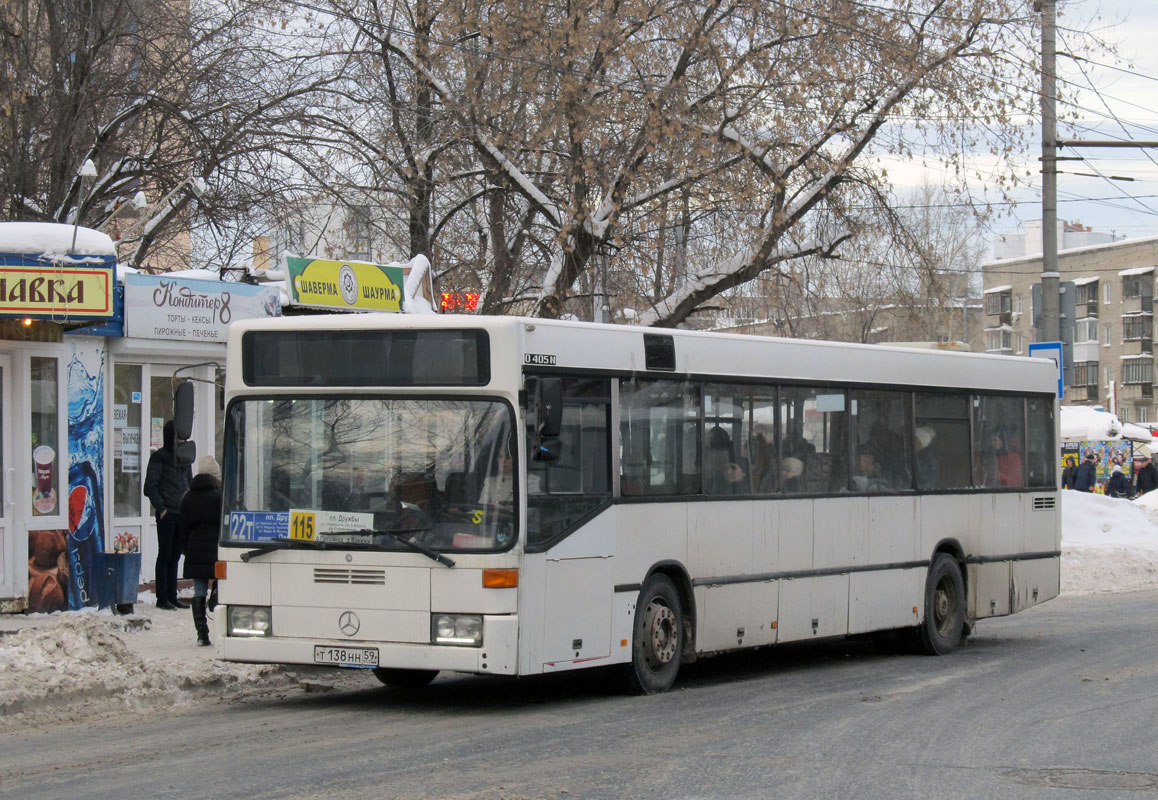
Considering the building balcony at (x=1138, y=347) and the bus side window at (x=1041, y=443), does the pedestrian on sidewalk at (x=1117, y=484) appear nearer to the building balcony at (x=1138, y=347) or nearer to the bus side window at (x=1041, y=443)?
the bus side window at (x=1041, y=443)

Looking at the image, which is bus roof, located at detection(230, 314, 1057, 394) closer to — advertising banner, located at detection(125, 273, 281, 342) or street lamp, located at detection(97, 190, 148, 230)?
advertising banner, located at detection(125, 273, 281, 342)

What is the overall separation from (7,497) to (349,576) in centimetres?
646

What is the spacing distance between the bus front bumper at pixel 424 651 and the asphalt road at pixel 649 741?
1.18ft

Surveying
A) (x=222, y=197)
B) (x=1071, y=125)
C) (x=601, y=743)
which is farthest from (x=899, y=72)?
(x=601, y=743)

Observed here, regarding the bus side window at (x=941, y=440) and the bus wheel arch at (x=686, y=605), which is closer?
the bus wheel arch at (x=686, y=605)

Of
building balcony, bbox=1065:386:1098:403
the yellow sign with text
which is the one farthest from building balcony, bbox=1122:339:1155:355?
the yellow sign with text

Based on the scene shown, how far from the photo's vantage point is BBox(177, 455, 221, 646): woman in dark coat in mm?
12906

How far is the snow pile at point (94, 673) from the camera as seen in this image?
10273 millimetres

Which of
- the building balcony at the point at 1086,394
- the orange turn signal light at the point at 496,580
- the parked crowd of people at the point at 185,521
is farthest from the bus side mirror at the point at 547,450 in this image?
the building balcony at the point at 1086,394

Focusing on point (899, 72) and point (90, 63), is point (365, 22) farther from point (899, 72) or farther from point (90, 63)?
point (899, 72)

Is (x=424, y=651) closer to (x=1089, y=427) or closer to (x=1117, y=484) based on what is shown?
(x=1117, y=484)

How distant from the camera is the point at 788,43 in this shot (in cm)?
2238

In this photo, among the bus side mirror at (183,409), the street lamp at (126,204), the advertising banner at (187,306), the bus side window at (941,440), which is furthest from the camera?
the street lamp at (126,204)

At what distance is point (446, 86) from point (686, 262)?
4547 millimetres
